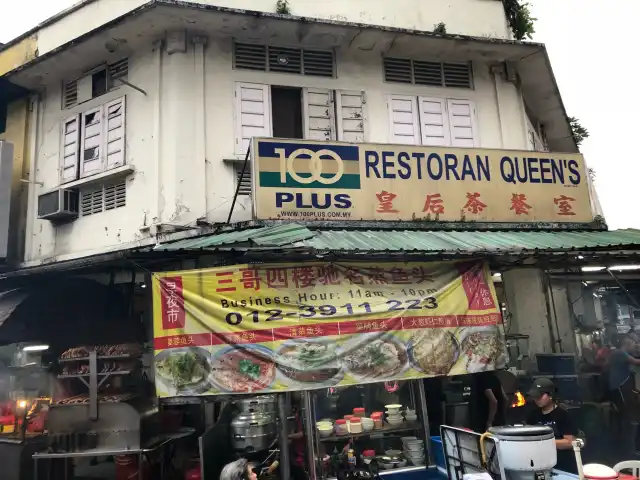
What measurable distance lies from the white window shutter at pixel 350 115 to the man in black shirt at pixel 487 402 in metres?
4.82

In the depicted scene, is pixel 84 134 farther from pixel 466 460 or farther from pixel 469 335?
pixel 466 460

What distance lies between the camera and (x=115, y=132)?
8711 mm

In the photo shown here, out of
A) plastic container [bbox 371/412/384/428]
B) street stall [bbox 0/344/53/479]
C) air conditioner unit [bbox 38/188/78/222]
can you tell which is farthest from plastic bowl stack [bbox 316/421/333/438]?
air conditioner unit [bbox 38/188/78/222]

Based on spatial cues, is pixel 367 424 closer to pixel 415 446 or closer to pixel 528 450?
pixel 415 446

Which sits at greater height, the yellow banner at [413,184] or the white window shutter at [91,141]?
the white window shutter at [91,141]

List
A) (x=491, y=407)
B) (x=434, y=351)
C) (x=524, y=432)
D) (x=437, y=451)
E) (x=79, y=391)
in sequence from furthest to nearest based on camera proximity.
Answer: (x=491, y=407) < (x=79, y=391) < (x=437, y=451) < (x=434, y=351) < (x=524, y=432)

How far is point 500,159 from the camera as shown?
794 centimetres

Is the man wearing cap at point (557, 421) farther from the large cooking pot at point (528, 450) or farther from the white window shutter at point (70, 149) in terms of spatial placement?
the white window shutter at point (70, 149)

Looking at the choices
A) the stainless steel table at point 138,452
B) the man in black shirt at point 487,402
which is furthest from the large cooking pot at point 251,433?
the man in black shirt at point 487,402

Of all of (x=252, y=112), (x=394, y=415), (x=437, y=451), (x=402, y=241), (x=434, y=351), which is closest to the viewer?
(x=434, y=351)

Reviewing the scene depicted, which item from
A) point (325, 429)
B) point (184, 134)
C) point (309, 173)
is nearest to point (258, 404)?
point (325, 429)

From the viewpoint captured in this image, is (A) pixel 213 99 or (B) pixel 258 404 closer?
(B) pixel 258 404

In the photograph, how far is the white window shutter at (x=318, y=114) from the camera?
8.60 metres

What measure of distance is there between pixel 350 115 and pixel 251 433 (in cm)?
548
